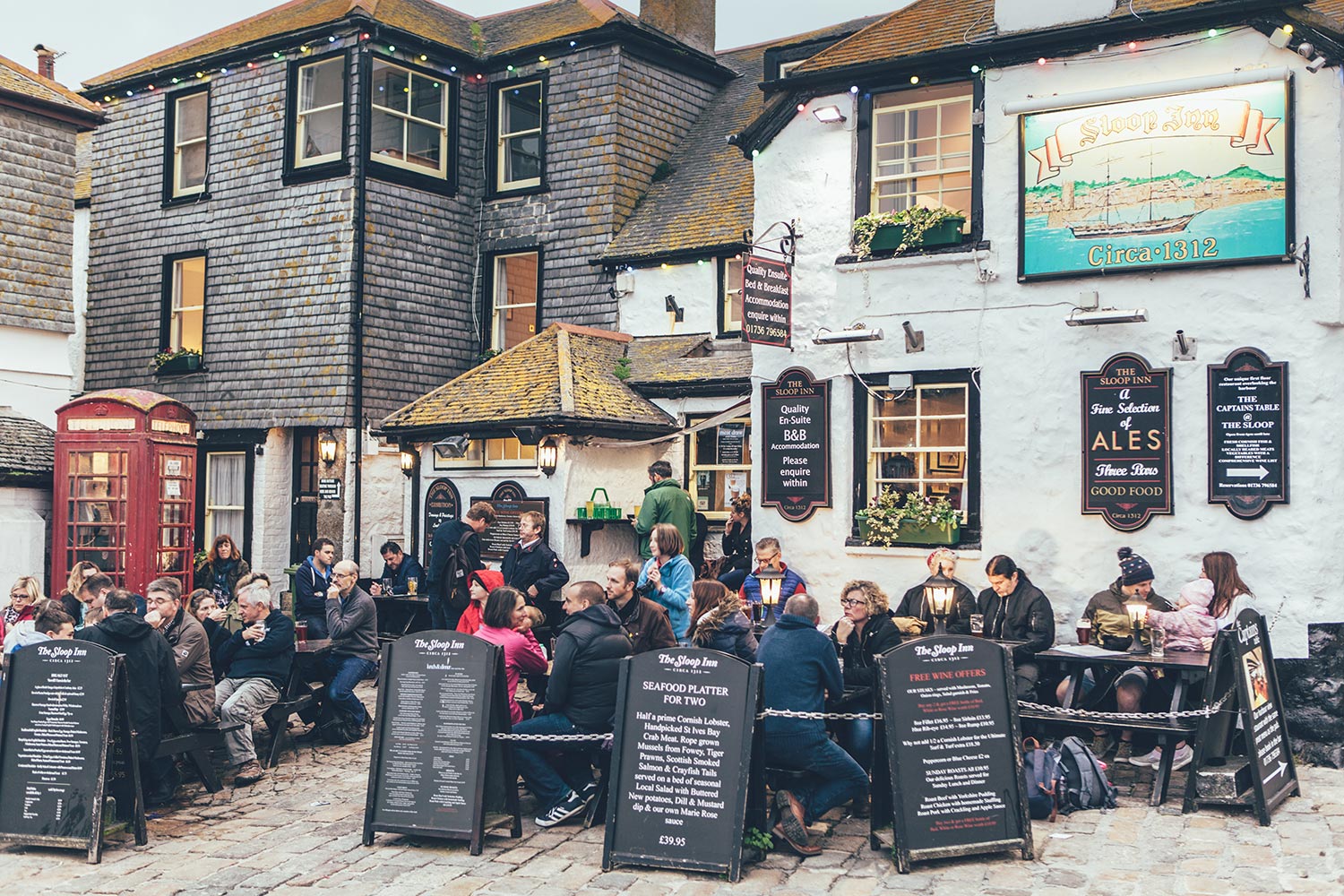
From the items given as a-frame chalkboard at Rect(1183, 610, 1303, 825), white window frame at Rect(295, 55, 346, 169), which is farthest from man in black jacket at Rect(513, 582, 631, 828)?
white window frame at Rect(295, 55, 346, 169)

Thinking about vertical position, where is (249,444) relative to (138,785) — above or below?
above

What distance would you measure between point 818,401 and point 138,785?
22.1 ft

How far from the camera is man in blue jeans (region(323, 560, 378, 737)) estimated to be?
34.3 feet

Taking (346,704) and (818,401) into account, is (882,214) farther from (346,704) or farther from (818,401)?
(346,704)

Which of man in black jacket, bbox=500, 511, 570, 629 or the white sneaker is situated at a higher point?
A: man in black jacket, bbox=500, 511, 570, 629

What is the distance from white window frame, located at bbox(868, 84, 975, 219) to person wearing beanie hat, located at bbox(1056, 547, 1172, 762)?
3.49 meters

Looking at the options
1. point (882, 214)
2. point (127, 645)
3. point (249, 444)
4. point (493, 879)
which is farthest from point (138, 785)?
point (249, 444)

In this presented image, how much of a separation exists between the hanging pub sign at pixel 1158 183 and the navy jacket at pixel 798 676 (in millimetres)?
4730

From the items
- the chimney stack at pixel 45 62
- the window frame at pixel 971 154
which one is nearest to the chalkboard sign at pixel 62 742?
the window frame at pixel 971 154

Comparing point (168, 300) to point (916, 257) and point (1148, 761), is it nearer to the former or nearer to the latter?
point (916, 257)

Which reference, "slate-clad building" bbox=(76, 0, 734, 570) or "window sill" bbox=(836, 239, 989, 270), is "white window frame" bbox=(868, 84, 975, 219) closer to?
"window sill" bbox=(836, 239, 989, 270)

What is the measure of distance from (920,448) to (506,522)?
524 centimetres

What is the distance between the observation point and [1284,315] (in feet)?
33.2

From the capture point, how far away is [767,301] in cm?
1205
